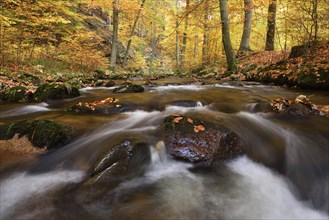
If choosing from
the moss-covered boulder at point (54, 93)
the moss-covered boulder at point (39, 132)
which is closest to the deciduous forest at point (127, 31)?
the moss-covered boulder at point (54, 93)

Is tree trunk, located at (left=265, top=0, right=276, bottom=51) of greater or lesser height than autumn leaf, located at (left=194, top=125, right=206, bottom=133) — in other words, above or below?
above

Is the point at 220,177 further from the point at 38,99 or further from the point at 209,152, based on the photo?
the point at 38,99

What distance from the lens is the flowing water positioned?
236 centimetres

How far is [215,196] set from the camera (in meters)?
2.60

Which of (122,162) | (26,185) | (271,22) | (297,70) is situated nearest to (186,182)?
(122,162)

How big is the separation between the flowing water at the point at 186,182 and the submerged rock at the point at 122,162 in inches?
3.5

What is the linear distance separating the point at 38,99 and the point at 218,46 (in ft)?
44.5

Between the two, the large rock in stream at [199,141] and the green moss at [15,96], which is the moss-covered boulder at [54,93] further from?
the large rock in stream at [199,141]

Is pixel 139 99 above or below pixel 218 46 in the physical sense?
below

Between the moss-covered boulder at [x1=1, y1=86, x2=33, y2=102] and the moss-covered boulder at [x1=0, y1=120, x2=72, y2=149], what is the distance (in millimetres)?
2975

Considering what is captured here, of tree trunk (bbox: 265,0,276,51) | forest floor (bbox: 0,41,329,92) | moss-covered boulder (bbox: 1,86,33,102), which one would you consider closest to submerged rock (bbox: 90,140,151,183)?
moss-covered boulder (bbox: 1,86,33,102)

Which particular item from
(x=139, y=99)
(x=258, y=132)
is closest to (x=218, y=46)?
(x=139, y=99)

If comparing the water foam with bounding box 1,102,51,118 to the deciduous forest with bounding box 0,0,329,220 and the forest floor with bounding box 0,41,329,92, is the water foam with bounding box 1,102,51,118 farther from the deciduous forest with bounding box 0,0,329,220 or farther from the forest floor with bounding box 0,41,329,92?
the forest floor with bounding box 0,41,329,92

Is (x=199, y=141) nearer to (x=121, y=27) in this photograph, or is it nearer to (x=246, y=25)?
(x=246, y=25)
